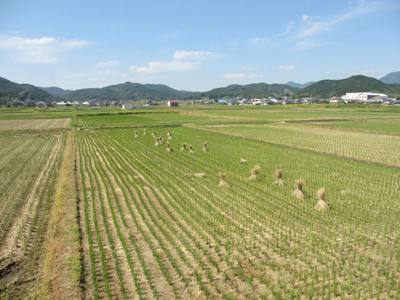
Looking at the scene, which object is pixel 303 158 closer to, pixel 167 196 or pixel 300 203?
pixel 300 203

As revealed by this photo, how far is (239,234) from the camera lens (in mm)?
12406

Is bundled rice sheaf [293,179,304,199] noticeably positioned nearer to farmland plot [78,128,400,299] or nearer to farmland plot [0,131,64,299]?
farmland plot [78,128,400,299]

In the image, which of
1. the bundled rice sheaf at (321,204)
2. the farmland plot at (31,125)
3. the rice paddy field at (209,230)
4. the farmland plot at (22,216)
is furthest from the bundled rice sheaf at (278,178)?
the farmland plot at (31,125)

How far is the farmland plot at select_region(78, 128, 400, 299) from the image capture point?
8.95 m

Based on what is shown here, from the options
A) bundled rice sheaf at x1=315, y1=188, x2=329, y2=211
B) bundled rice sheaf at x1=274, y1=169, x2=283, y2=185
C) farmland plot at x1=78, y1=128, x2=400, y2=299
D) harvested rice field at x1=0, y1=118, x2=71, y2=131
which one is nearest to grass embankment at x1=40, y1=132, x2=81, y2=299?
farmland plot at x1=78, y1=128, x2=400, y2=299

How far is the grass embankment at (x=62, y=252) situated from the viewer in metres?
8.93

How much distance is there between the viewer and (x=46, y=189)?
1938 cm

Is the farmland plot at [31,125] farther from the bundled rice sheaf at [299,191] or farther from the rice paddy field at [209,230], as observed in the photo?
the bundled rice sheaf at [299,191]

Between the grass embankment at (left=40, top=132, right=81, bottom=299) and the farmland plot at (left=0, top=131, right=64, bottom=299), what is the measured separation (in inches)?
13.0

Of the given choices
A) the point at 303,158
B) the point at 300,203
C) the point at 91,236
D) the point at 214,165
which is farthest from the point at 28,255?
the point at 303,158

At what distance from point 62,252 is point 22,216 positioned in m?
4.75

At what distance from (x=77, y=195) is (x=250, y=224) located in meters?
9.17

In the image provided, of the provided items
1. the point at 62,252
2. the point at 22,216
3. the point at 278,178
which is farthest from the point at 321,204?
the point at 22,216

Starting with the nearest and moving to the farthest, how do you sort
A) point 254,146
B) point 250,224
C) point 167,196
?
A: point 250,224
point 167,196
point 254,146
